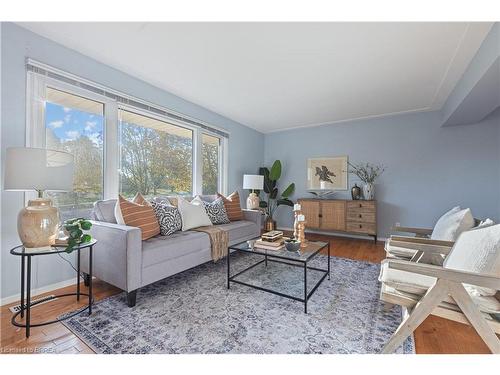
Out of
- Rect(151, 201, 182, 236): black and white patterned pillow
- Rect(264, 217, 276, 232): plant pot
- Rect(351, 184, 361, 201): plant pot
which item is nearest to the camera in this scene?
Rect(151, 201, 182, 236): black and white patterned pillow

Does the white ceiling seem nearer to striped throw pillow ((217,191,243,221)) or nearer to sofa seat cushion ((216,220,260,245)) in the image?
striped throw pillow ((217,191,243,221))

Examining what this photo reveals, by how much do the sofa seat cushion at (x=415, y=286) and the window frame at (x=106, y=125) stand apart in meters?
2.77

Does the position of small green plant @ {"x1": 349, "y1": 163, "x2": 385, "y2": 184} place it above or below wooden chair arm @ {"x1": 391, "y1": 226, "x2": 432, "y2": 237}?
above

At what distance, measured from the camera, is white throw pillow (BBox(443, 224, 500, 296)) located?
3.64 ft

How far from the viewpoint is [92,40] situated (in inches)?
79.3

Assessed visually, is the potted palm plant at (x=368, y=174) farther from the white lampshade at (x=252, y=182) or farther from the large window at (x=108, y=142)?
the large window at (x=108, y=142)

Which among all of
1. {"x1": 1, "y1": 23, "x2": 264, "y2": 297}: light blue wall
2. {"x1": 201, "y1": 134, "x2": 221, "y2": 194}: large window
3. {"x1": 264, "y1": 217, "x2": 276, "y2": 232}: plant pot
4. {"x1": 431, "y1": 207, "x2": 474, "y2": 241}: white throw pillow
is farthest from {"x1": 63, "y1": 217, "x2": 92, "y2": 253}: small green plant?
{"x1": 264, "y1": 217, "x2": 276, "y2": 232}: plant pot

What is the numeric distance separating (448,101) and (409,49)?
1730 millimetres

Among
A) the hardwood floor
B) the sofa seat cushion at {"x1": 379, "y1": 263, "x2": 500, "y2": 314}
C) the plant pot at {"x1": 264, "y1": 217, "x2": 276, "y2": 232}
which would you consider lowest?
the hardwood floor

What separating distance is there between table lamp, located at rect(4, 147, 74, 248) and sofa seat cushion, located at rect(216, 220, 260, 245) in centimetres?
164

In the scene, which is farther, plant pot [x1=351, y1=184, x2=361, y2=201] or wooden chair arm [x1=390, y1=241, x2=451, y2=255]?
plant pot [x1=351, y1=184, x2=361, y2=201]

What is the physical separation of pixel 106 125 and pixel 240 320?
2446 millimetres

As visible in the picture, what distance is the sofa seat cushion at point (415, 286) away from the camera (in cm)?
112

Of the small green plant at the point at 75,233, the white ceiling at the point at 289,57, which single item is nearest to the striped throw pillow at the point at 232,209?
the white ceiling at the point at 289,57
